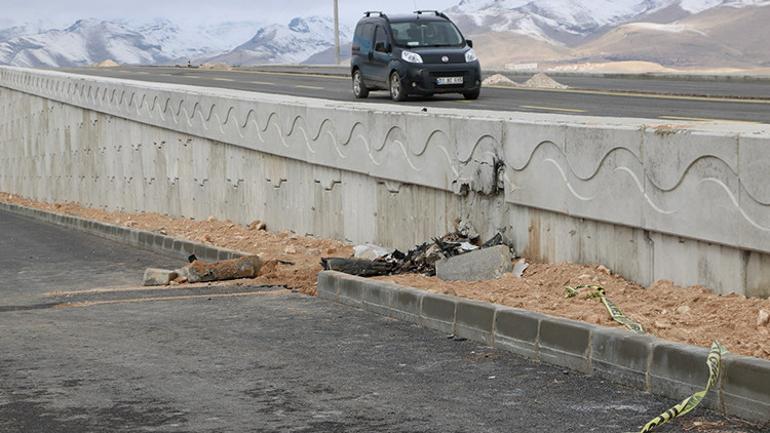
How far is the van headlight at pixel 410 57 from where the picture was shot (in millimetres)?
29047

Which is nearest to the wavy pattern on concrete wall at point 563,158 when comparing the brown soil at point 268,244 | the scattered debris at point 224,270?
the brown soil at point 268,244

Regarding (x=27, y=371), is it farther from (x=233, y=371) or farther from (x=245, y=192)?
(x=245, y=192)

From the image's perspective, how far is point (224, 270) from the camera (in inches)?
603

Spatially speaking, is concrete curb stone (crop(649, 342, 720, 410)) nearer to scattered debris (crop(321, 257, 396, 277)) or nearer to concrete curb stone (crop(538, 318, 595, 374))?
concrete curb stone (crop(538, 318, 595, 374))

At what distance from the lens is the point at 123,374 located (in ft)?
27.7

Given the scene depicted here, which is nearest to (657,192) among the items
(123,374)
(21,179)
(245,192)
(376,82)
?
(123,374)

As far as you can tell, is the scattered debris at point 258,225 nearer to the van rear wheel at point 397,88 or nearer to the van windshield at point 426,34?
the van rear wheel at point 397,88

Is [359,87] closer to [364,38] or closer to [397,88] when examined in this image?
[364,38]

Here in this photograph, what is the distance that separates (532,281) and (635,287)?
1.24 metres

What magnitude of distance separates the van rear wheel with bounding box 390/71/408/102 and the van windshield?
0.90m

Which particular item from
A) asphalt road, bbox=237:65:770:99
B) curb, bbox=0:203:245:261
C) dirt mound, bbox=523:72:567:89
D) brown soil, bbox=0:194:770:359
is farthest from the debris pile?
dirt mound, bbox=523:72:567:89

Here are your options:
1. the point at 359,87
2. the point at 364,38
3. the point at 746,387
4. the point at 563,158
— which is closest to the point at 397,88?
the point at 359,87

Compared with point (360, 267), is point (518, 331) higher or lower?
higher

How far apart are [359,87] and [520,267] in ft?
65.4
